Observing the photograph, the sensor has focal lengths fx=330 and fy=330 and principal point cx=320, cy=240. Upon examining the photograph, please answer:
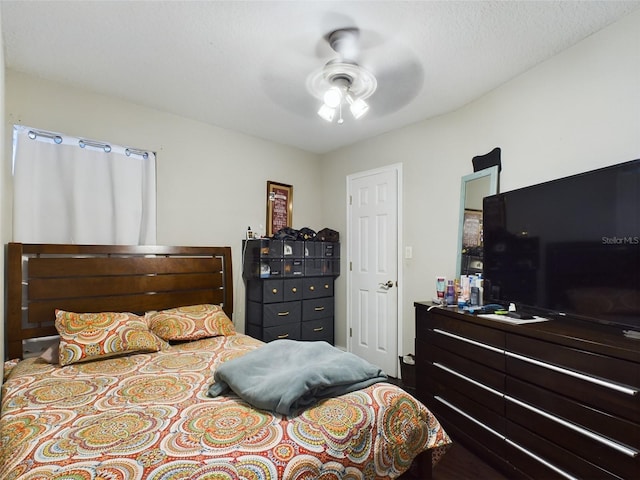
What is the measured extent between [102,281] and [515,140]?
3.18 meters

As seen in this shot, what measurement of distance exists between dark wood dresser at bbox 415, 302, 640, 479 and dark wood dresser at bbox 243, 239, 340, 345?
1.54m

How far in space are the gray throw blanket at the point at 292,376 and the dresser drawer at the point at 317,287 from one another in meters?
1.66

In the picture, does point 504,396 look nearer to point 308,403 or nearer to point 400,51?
point 308,403

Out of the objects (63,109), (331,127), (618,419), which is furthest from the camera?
(331,127)

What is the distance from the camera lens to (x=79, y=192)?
248 cm

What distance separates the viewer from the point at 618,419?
1.32 meters

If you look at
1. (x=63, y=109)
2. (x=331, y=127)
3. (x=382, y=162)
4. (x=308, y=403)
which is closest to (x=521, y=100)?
(x=382, y=162)

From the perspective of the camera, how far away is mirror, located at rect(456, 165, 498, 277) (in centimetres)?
249

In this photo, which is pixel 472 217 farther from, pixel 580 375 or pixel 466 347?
pixel 580 375

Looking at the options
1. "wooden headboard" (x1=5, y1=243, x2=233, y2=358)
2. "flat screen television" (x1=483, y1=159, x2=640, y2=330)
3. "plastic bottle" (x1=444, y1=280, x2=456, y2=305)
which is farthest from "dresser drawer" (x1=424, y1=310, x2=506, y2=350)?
"wooden headboard" (x1=5, y1=243, x2=233, y2=358)

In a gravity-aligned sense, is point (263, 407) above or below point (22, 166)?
below

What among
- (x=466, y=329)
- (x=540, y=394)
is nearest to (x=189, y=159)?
(x=466, y=329)

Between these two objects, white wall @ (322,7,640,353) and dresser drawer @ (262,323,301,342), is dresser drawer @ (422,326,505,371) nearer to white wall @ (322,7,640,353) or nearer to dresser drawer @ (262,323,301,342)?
white wall @ (322,7,640,353)

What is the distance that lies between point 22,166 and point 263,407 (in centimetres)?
236
